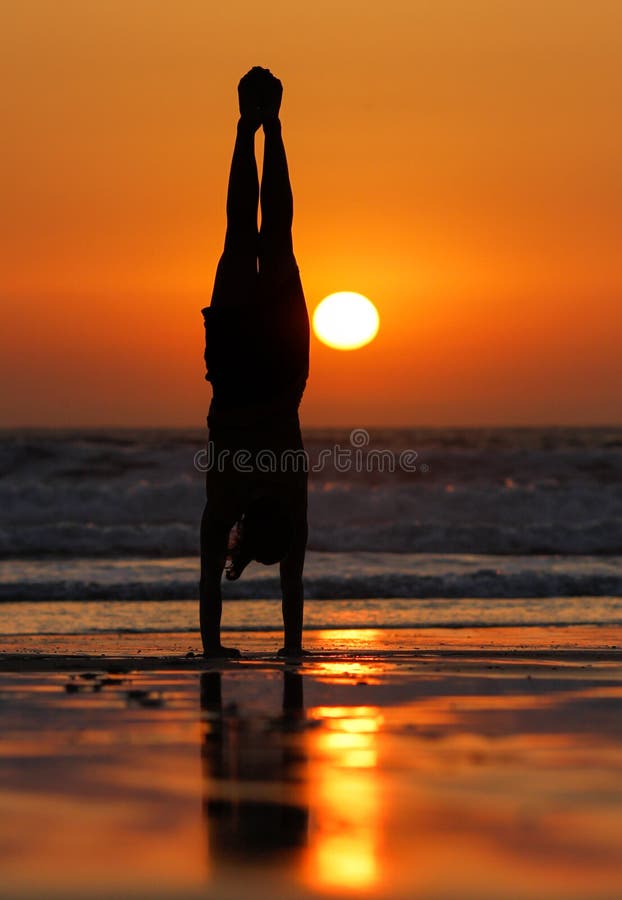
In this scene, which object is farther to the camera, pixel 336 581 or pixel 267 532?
pixel 336 581

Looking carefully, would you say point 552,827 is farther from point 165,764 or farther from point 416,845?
point 165,764

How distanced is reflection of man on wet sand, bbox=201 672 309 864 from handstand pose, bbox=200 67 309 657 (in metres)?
2.07

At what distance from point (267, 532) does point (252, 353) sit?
1.16 metres

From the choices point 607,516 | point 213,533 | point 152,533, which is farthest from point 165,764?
point 607,516

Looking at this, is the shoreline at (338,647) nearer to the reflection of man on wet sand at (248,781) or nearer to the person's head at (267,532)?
the person's head at (267,532)

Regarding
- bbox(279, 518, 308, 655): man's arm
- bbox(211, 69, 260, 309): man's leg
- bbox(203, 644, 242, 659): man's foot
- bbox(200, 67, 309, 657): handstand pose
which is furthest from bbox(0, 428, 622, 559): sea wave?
bbox(211, 69, 260, 309): man's leg

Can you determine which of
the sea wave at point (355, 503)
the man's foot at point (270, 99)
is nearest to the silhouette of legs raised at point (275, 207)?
the man's foot at point (270, 99)

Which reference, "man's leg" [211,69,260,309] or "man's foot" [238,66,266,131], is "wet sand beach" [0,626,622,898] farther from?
"man's foot" [238,66,266,131]

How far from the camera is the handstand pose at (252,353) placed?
9.41m

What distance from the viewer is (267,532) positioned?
9.18m

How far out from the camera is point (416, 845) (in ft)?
15.3

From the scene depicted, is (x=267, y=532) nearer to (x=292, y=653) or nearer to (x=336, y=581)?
(x=292, y=653)

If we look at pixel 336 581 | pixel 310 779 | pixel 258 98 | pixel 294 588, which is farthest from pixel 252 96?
pixel 336 581

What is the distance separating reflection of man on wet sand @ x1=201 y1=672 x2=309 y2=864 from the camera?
15.3 ft
